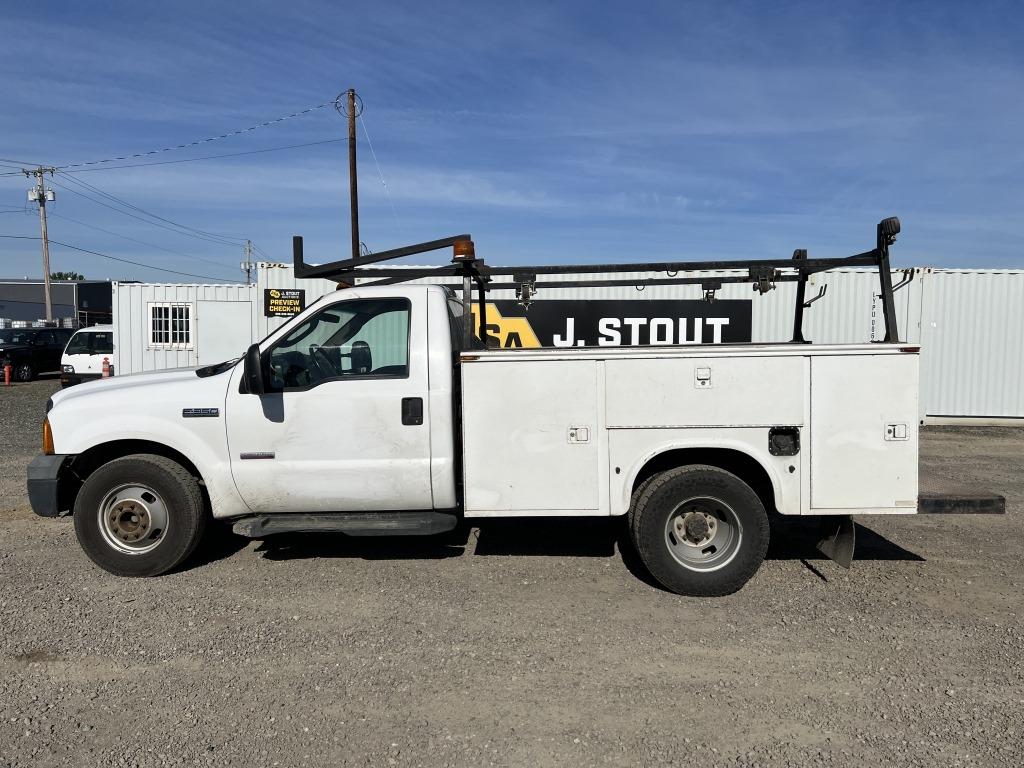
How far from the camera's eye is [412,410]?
5270 millimetres

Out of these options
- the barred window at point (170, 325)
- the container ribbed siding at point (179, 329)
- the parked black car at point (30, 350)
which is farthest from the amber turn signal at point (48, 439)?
the parked black car at point (30, 350)

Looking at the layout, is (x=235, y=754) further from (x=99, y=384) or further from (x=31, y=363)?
(x=31, y=363)

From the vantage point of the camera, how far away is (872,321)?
15578 mm

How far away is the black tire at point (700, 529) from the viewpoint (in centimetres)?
505

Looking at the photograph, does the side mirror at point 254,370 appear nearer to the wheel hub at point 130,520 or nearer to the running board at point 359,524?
the running board at point 359,524

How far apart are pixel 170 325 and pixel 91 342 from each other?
394cm

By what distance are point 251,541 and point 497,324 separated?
902 centimetres

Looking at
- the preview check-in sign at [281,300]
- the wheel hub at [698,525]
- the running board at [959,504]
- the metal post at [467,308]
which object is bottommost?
the wheel hub at [698,525]

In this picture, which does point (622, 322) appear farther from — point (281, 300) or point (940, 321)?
point (281, 300)

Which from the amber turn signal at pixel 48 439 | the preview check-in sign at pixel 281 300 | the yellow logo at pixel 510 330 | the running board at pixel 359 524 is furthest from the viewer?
the preview check-in sign at pixel 281 300

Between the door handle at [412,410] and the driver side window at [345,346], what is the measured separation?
0.64ft

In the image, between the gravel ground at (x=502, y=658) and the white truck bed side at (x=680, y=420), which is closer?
the gravel ground at (x=502, y=658)

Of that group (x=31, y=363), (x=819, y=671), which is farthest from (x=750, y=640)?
(x=31, y=363)

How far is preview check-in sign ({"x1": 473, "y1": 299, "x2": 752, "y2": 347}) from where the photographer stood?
15.2 meters
